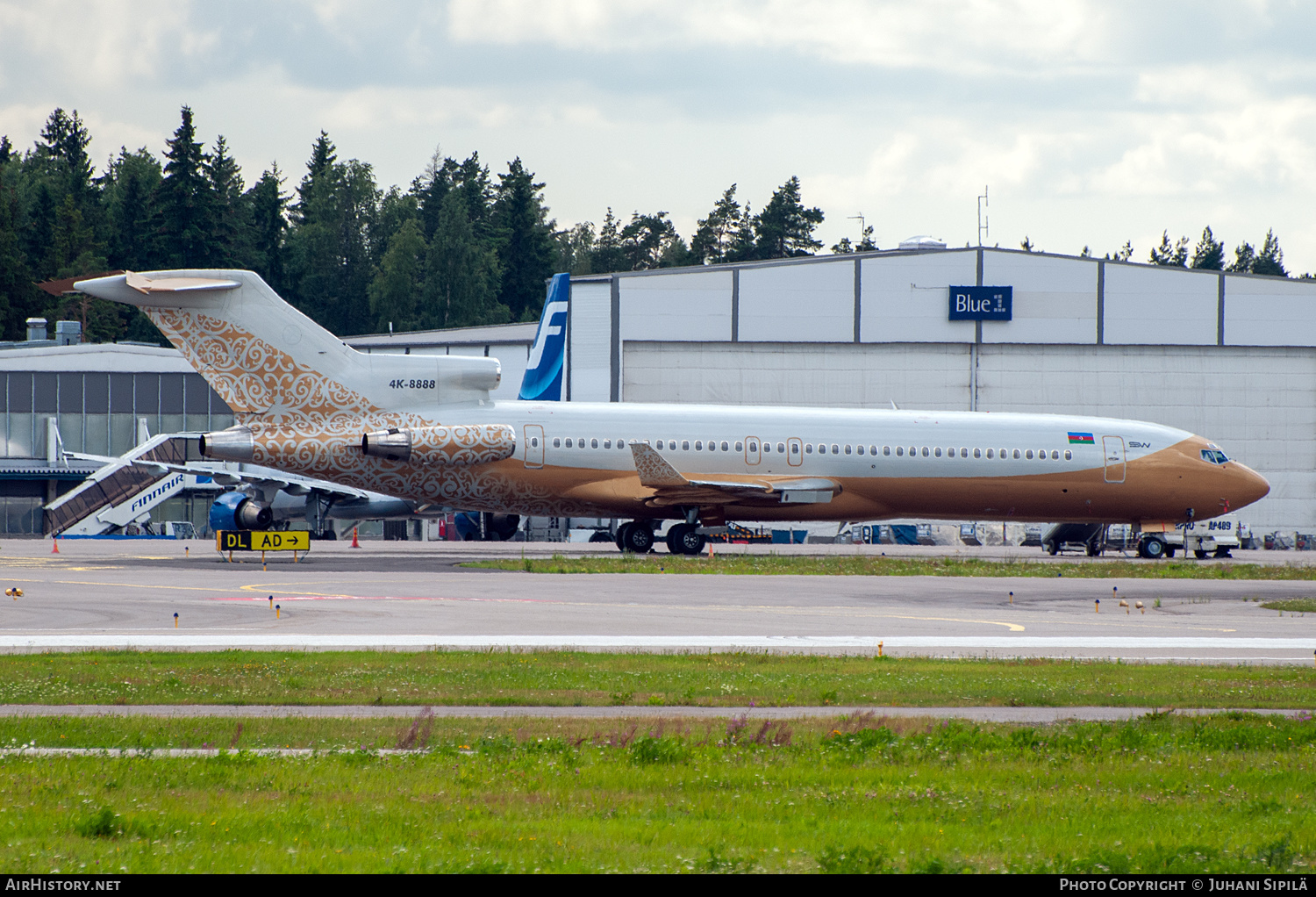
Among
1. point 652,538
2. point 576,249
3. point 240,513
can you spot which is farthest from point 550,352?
point 576,249

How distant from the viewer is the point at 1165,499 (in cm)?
4378

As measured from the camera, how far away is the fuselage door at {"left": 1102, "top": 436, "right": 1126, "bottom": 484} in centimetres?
4297

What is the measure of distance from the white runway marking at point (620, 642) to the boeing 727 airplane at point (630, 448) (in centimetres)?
1806

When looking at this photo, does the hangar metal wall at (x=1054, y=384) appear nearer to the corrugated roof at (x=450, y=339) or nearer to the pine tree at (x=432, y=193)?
the corrugated roof at (x=450, y=339)

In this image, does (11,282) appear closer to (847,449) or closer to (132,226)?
(132,226)

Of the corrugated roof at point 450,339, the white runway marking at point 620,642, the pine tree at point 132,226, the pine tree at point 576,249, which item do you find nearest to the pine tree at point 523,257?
the pine tree at point 576,249

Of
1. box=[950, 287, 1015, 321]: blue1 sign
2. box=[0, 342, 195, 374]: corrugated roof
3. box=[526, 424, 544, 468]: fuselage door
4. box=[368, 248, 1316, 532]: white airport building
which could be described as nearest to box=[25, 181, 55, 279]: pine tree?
box=[0, 342, 195, 374]: corrugated roof

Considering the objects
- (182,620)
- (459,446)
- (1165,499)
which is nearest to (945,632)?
(182,620)

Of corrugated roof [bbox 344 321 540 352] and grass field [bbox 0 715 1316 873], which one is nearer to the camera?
grass field [bbox 0 715 1316 873]

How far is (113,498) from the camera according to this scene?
61.8 metres

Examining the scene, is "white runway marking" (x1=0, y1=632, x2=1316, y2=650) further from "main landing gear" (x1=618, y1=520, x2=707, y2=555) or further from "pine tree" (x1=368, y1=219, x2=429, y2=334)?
"pine tree" (x1=368, y1=219, x2=429, y2=334)

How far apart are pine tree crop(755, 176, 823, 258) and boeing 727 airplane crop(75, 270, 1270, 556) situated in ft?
313

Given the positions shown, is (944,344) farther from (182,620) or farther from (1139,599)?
(182,620)

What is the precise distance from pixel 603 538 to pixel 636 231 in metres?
107
